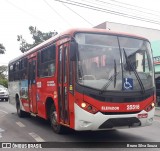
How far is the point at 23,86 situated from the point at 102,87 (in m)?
6.59

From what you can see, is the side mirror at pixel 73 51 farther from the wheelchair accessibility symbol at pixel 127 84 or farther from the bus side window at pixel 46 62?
the bus side window at pixel 46 62

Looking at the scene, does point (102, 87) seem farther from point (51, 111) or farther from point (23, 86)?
point (23, 86)

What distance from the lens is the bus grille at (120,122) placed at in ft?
24.7

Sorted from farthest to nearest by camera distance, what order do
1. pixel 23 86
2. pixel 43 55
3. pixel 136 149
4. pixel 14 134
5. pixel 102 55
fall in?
pixel 23 86, pixel 43 55, pixel 14 134, pixel 102 55, pixel 136 149

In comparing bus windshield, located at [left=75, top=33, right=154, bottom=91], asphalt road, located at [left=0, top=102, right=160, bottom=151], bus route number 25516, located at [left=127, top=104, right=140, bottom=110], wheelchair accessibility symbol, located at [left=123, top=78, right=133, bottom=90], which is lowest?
asphalt road, located at [left=0, top=102, right=160, bottom=151]

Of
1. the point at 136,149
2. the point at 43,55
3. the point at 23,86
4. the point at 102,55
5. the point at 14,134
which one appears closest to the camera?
the point at 136,149

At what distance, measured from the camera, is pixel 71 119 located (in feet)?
25.7

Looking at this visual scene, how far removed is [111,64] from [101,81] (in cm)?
56

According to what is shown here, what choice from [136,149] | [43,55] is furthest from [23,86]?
[136,149]

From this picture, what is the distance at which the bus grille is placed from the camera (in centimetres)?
754

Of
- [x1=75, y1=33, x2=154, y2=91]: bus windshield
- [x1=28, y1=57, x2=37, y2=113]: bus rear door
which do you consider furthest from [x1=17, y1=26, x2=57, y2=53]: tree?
[x1=75, y1=33, x2=154, y2=91]: bus windshield

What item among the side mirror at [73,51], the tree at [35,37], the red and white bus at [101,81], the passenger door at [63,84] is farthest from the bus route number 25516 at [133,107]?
the tree at [35,37]

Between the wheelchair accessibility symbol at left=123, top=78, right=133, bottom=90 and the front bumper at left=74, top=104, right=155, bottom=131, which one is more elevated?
the wheelchair accessibility symbol at left=123, top=78, right=133, bottom=90

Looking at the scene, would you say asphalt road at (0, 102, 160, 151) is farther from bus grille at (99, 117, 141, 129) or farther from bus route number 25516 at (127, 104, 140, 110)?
bus route number 25516 at (127, 104, 140, 110)
